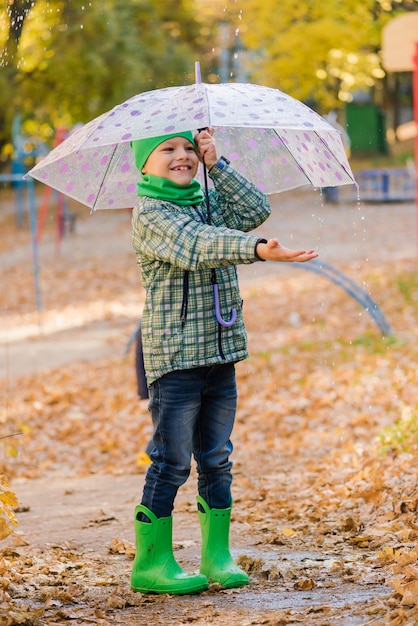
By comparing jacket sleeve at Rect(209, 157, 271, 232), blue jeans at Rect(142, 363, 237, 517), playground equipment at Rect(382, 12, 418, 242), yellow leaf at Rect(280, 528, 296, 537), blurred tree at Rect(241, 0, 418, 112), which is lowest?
yellow leaf at Rect(280, 528, 296, 537)

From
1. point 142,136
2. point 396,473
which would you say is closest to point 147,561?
point 142,136

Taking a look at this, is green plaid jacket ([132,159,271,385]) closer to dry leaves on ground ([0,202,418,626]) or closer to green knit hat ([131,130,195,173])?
green knit hat ([131,130,195,173])

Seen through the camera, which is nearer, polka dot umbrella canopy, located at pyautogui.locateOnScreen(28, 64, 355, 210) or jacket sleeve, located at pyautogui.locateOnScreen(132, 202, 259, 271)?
jacket sleeve, located at pyautogui.locateOnScreen(132, 202, 259, 271)

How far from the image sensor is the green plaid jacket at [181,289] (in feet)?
11.2

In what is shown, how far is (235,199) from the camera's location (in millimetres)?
3715

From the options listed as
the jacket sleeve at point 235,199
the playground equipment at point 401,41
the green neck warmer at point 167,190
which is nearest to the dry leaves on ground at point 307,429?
the jacket sleeve at point 235,199

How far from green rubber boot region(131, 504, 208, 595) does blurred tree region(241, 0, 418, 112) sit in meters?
18.7

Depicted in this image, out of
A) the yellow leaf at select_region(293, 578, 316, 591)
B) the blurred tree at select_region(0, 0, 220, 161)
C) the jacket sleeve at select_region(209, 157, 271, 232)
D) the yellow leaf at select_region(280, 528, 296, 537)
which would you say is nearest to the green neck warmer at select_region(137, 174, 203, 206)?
the jacket sleeve at select_region(209, 157, 271, 232)

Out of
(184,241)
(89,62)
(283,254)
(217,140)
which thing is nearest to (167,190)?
(184,241)

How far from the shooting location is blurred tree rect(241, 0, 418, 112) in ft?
73.0

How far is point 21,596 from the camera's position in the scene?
369 centimetres

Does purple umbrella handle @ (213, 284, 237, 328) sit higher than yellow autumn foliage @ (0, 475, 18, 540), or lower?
higher

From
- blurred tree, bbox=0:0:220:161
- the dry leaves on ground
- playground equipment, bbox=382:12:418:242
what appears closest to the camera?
the dry leaves on ground

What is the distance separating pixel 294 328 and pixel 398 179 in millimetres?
17168
